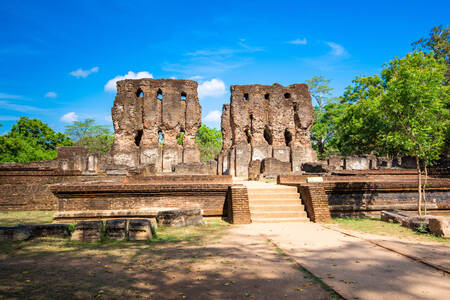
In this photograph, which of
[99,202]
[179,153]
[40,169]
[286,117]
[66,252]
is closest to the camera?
[66,252]

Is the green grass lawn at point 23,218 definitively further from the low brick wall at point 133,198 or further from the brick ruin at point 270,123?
the brick ruin at point 270,123

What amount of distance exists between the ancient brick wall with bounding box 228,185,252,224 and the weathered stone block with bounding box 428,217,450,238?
12.8 ft

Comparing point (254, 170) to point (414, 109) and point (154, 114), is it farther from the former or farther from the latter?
point (154, 114)

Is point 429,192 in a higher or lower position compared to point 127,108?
lower

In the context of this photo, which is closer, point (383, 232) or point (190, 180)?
point (383, 232)

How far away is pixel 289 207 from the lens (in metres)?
7.80

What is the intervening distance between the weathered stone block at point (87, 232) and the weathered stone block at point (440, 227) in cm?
663

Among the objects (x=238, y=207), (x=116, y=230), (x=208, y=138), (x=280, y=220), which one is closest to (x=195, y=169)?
(x=238, y=207)

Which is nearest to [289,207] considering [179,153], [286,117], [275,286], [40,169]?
[275,286]

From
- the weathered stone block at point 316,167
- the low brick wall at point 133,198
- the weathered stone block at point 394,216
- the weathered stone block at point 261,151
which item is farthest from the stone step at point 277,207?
the weathered stone block at point 261,151

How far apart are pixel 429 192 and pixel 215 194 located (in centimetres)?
683

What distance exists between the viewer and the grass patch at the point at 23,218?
25.4ft

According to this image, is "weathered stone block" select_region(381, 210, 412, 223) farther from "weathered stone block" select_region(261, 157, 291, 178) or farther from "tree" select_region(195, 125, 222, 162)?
"tree" select_region(195, 125, 222, 162)

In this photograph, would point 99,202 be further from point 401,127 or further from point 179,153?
point 179,153
